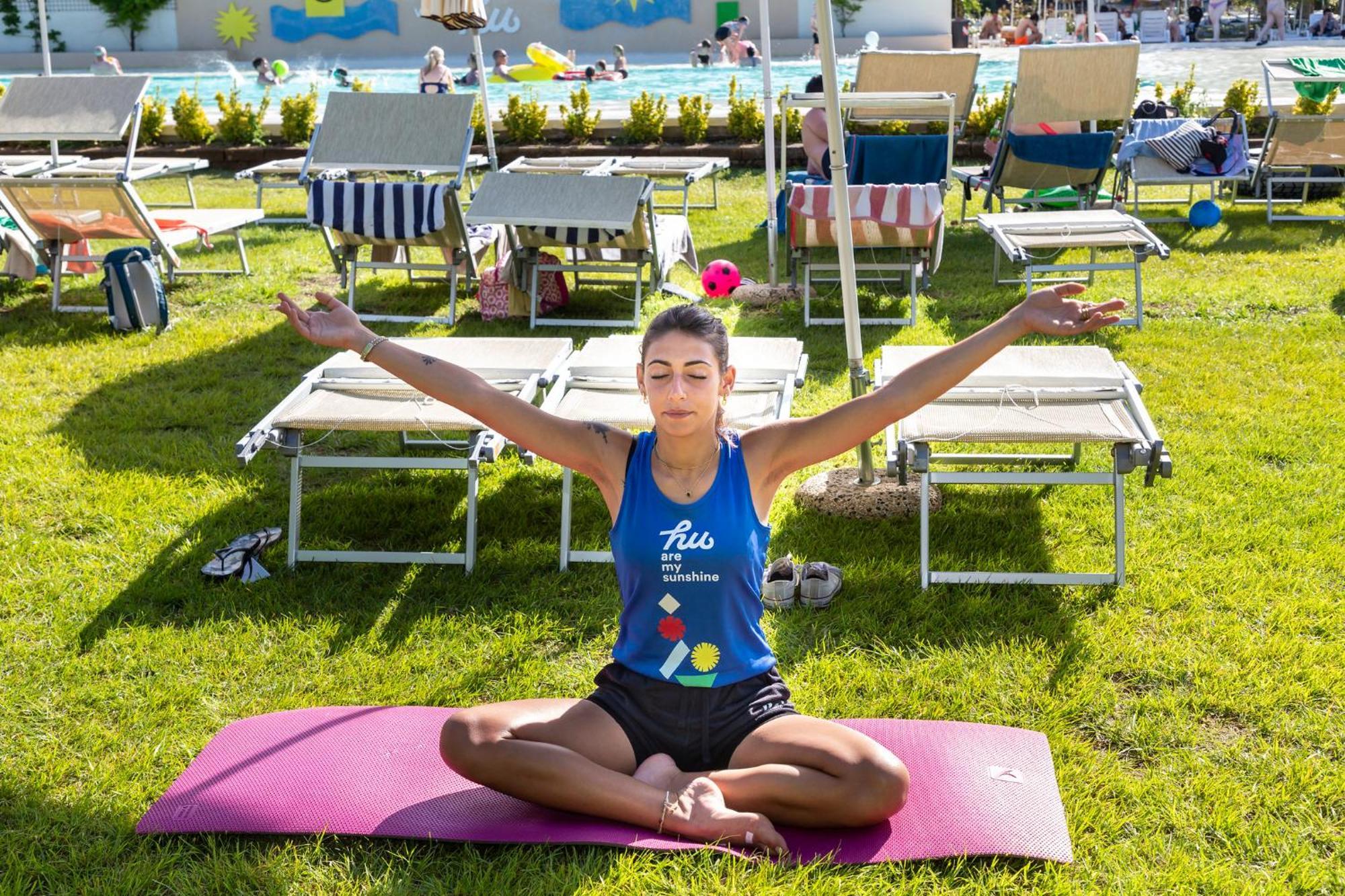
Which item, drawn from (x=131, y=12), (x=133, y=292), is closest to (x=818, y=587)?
(x=133, y=292)

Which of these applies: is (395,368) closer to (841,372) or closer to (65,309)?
(841,372)

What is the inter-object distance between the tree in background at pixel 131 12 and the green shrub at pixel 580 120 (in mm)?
22585

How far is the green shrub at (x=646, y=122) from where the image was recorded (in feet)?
45.1

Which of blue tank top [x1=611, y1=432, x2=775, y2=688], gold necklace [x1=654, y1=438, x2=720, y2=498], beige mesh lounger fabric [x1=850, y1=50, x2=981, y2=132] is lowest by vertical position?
blue tank top [x1=611, y1=432, x2=775, y2=688]

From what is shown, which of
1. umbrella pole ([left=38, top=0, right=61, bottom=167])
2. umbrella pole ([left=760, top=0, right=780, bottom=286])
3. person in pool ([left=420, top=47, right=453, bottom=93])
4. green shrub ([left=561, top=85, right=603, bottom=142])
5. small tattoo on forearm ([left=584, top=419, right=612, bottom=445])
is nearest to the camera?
small tattoo on forearm ([left=584, top=419, right=612, bottom=445])

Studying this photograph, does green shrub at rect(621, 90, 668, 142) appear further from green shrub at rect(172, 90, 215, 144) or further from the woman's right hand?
the woman's right hand

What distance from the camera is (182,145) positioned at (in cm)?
1450

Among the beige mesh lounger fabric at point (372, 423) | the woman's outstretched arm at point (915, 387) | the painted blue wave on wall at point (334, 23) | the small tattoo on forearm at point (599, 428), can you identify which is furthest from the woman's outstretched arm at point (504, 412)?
the painted blue wave on wall at point (334, 23)

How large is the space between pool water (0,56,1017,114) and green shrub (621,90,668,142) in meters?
7.87

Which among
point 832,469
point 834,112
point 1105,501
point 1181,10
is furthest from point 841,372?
point 1181,10

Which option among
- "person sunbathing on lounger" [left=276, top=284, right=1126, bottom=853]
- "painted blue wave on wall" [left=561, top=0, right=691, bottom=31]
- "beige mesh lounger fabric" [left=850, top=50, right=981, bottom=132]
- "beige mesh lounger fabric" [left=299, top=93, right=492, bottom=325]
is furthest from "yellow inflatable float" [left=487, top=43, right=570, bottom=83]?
"person sunbathing on lounger" [left=276, top=284, right=1126, bottom=853]

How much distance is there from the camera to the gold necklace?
298cm

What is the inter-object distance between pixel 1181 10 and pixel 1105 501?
3373cm

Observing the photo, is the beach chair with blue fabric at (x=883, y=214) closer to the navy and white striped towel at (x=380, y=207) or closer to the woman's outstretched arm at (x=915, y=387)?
the navy and white striped towel at (x=380, y=207)
